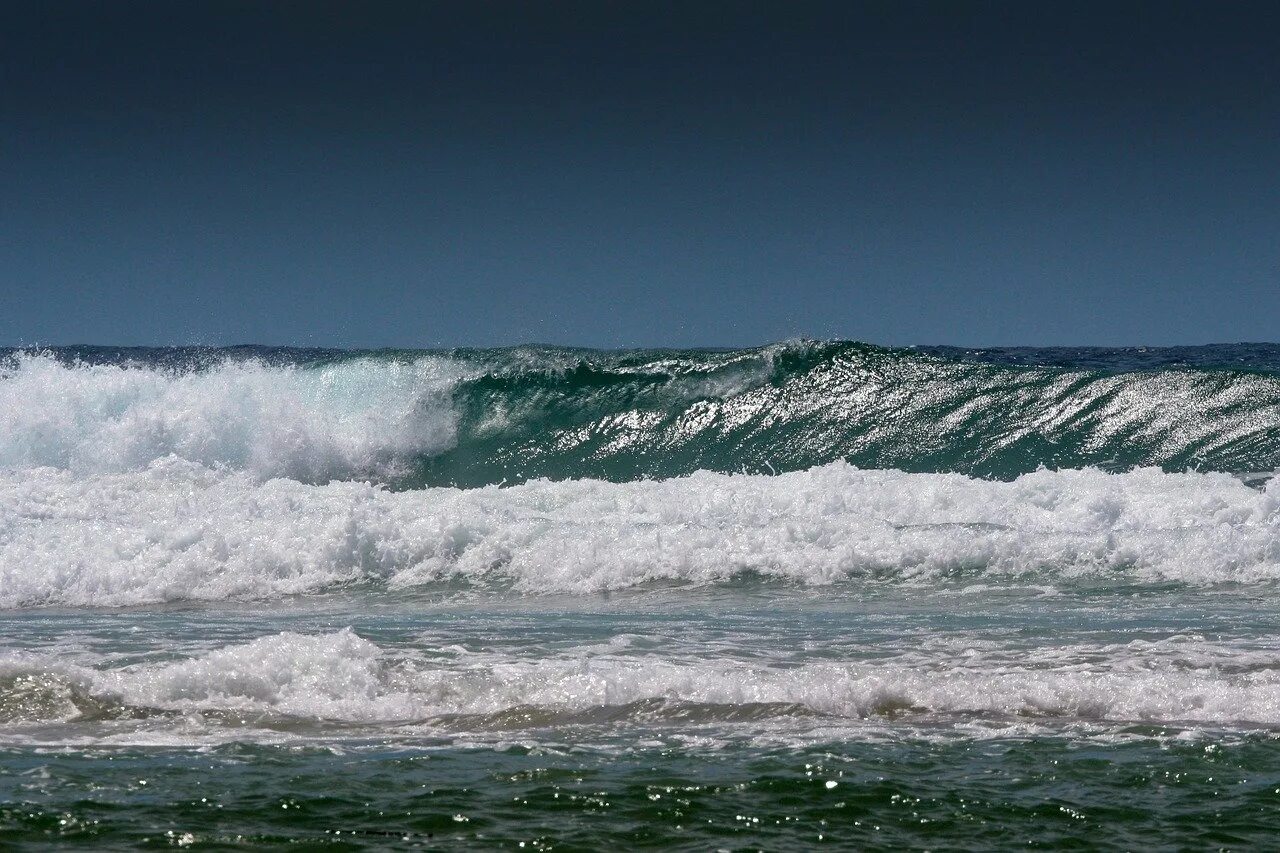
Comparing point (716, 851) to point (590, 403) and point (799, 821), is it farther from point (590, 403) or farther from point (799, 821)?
point (590, 403)

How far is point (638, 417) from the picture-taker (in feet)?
72.5

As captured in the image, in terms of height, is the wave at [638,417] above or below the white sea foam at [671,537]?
above

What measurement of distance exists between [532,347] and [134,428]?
7921mm

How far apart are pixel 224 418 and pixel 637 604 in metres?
12.5

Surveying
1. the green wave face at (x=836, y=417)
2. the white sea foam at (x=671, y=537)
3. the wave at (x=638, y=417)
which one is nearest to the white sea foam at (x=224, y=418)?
the wave at (x=638, y=417)

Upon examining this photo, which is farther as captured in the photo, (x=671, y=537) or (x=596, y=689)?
(x=671, y=537)

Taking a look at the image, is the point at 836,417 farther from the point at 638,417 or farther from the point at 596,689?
the point at 596,689

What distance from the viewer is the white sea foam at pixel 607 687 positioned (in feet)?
20.2

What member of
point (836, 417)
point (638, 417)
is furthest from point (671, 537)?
point (638, 417)

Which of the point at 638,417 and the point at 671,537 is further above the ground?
the point at 638,417

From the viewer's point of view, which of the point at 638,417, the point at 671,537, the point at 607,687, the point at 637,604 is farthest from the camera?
the point at 638,417

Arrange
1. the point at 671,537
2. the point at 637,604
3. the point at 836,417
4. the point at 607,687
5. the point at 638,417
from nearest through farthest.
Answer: the point at 607,687 < the point at 637,604 < the point at 671,537 < the point at 836,417 < the point at 638,417

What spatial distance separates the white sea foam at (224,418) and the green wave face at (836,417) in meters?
0.89

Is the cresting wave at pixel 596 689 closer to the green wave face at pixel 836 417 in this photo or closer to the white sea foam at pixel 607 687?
the white sea foam at pixel 607 687
